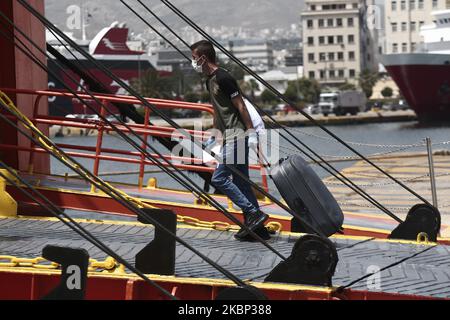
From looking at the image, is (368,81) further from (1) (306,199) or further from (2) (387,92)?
(1) (306,199)

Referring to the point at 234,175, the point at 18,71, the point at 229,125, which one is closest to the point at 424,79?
the point at 18,71

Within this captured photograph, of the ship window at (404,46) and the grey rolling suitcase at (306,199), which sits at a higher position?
Answer: the ship window at (404,46)

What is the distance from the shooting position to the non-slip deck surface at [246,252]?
774 cm

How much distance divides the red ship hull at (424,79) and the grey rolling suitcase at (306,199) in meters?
72.8

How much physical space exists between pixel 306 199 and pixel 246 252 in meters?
0.75

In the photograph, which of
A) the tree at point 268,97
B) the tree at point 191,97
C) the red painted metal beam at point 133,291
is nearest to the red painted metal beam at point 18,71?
the red painted metal beam at point 133,291

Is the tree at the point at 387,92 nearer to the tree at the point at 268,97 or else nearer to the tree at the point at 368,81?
the tree at the point at 368,81

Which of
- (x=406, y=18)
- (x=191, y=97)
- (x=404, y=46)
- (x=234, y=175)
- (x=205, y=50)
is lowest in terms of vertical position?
(x=234, y=175)

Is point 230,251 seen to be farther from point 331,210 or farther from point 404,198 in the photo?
point 404,198

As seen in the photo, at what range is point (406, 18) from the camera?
519 ft

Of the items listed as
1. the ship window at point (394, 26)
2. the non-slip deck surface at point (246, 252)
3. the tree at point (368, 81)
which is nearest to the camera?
the non-slip deck surface at point (246, 252)

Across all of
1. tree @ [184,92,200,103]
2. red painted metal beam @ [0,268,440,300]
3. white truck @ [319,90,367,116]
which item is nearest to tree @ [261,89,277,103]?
tree @ [184,92,200,103]

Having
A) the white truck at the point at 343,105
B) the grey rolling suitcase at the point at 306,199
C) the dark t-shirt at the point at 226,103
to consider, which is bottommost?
the grey rolling suitcase at the point at 306,199

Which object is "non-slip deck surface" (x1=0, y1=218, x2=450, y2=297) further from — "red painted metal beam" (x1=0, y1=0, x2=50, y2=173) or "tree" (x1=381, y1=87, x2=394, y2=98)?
"tree" (x1=381, y1=87, x2=394, y2=98)
